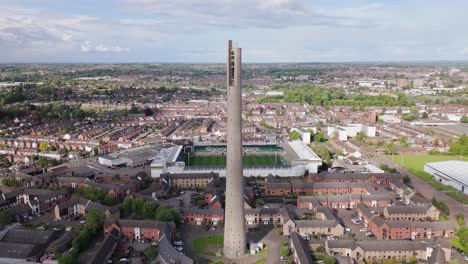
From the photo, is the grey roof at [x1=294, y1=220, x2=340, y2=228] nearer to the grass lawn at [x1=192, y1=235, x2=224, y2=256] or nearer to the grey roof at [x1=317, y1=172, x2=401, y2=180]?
the grass lawn at [x1=192, y1=235, x2=224, y2=256]

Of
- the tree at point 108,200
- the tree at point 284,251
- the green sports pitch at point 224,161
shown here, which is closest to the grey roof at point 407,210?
the tree at point 284,251

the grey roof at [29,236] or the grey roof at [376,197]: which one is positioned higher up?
the grey roof at [376,197]

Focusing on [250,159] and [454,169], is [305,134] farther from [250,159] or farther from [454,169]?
[454,169]

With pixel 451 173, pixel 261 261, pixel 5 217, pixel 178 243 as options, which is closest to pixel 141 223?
pixel 178 243

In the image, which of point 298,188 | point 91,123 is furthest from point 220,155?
point 91,123

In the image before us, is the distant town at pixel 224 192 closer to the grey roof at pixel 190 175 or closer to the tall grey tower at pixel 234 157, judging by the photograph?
the grey roof at pixel 190 175

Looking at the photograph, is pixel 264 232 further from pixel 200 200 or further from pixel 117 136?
pixel 117 136

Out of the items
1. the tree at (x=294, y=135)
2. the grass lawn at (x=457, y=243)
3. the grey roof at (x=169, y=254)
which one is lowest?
the grass lawn at (x=457, y=243)
